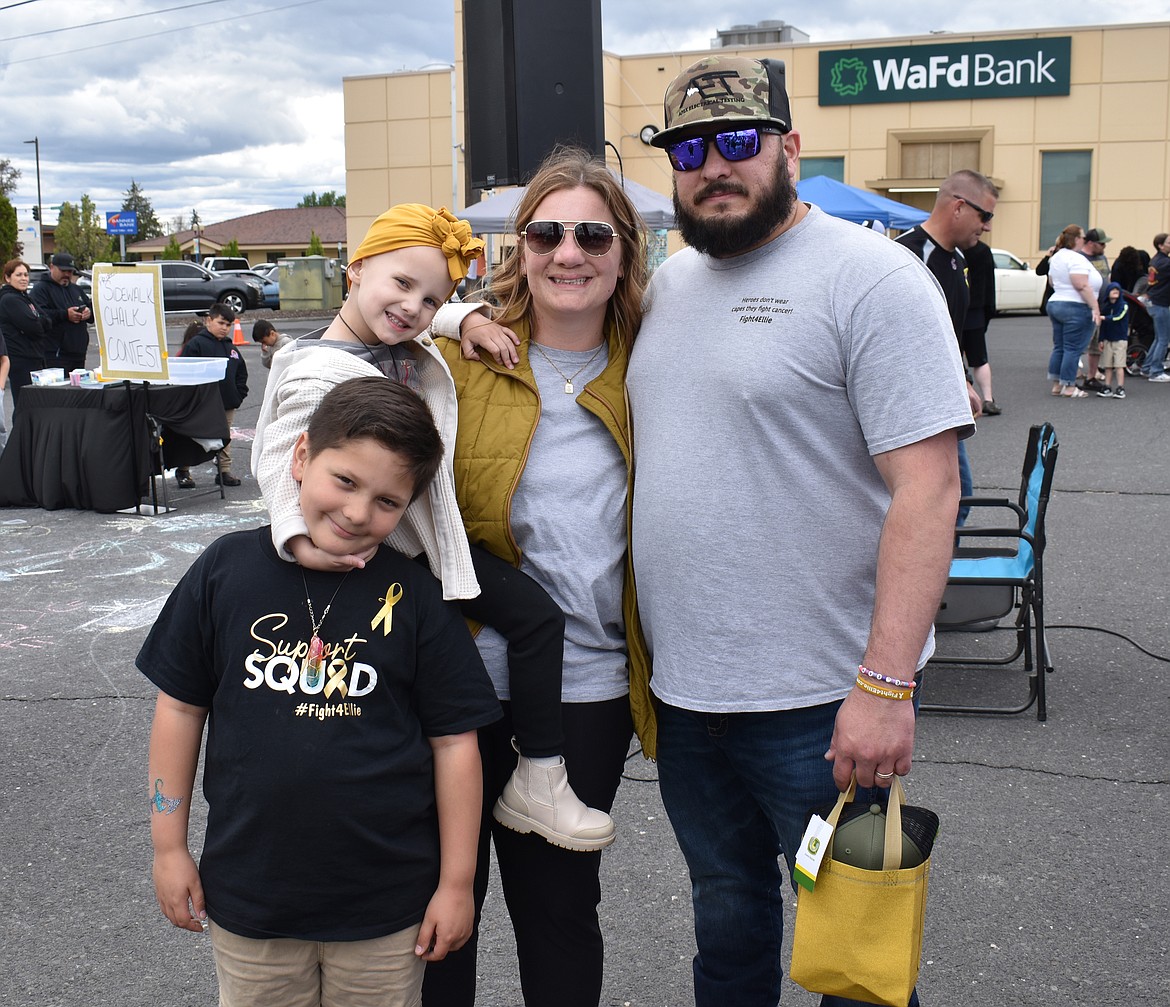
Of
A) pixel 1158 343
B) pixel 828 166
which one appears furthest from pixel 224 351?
pixel 828 166

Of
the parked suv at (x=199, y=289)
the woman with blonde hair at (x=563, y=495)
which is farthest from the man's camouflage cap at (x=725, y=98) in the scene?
the parked suv at (x=199, y=289)

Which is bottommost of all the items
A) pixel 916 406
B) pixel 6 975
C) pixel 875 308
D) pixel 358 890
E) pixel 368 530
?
pixel 6 975

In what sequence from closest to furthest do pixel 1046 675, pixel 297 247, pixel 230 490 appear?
pixel 1046 675 → pixel 230 490 → pixel 297 247

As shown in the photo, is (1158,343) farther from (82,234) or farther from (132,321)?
(82,234)

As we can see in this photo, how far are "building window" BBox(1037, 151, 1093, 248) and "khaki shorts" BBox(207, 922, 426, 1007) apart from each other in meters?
32.1

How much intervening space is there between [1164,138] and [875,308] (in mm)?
32312

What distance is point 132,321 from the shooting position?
8742 millimetres

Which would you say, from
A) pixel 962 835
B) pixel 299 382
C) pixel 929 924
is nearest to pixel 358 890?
pixel 299 382

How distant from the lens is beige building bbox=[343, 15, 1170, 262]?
29.9 meters

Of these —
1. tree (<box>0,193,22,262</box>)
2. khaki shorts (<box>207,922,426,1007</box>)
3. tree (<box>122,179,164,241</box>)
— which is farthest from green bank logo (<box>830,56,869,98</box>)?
tree (<box>122,179,164,241</box>)

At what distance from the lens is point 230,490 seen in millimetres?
9914

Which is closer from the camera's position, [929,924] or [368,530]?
[368,530]

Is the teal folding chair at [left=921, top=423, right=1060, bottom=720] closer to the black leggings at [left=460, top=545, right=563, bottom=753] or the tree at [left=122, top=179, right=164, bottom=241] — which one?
the black leggings at [left=460, top=545, right=563, bottom=753]

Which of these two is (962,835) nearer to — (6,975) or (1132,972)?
(1132,972)
